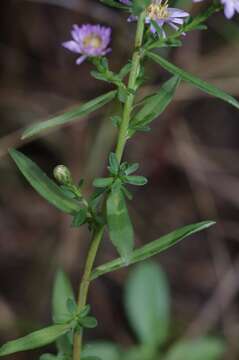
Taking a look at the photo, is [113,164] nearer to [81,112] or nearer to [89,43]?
[81,112]

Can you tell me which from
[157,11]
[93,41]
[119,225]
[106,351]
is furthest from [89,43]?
[106,351]

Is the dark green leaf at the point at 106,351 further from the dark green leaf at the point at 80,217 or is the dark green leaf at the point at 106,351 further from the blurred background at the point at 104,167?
the dark green leaf at the point at 80,217

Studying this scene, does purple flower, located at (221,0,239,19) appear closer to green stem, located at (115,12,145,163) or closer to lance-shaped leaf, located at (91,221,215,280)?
green stem, located at (115,12,145,163)

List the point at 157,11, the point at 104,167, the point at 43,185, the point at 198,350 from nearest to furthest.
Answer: the point at 157,11, the point at 43,185, the point at 198,350, the point at 104,167

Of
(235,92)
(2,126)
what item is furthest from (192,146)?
(2,126)

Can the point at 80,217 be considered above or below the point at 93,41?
below

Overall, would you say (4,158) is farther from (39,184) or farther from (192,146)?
(39,184)

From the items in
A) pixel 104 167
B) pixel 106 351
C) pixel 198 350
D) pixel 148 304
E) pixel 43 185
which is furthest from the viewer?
pixel 104 167
